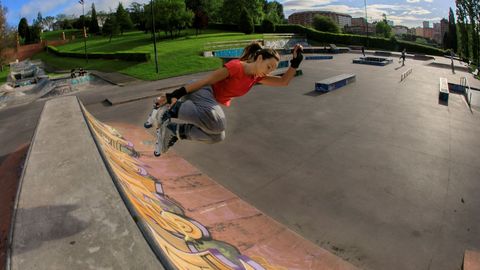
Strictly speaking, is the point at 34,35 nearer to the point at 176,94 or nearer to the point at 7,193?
the point at 7,193

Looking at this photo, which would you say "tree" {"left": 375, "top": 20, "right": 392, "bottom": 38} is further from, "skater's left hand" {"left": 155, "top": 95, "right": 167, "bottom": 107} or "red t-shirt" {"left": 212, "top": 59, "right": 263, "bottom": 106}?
"skater's left hand" {"left": 155, "top": 95, "right": 167, "bottom": 107}

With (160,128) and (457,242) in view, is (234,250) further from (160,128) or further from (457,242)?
(457,242)

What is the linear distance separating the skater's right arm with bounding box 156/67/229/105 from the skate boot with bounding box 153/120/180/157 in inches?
19.9

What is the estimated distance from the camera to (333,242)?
269 inches

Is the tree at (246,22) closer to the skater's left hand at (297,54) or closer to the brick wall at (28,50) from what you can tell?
the brick wall at (28,50)

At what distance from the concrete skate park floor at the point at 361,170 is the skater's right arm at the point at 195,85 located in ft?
14.6

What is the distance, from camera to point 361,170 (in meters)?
10.0

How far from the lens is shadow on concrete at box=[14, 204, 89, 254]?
3260 mm

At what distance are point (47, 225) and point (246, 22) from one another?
66.4m

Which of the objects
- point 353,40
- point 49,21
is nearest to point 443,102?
point 353,40

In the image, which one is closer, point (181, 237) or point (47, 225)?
point (47, 225)

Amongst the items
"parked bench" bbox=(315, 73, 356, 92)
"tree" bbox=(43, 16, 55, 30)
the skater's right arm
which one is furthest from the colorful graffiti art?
"tree" bbox=(43, 16, 55, 30)

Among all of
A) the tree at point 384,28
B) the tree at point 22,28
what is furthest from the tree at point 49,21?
the tree at point 384,28

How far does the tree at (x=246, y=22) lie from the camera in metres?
64.9
